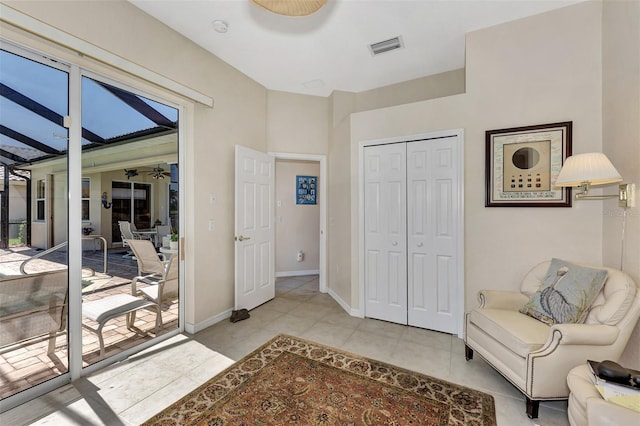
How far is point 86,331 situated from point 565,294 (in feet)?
11.8

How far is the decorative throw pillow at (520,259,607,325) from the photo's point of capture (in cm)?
186

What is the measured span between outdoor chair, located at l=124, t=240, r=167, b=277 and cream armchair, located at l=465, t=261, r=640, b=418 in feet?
9.82

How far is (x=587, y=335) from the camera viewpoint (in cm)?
162

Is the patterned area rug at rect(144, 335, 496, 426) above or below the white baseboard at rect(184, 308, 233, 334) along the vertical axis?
below

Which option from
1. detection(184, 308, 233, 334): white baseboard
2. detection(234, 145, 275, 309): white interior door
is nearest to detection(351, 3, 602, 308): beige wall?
detection(234, 145, 275, 309): white interior door

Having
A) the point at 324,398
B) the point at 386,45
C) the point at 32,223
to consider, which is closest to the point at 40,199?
the point at 32,223

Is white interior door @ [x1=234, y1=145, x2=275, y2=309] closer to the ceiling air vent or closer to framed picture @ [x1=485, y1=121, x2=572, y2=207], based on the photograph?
the ceiling air vent

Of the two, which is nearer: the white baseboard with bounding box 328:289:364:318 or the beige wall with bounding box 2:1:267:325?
the beige wall with bounding box 2:1:267:325

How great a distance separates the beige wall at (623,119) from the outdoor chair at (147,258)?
3.88 meters

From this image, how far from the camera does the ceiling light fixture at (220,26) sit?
255 centimetres

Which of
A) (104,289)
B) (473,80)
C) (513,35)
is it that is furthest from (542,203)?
(104,289)

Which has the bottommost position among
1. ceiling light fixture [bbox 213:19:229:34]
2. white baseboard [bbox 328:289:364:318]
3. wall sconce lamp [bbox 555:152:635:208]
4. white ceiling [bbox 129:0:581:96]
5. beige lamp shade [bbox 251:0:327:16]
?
white baseboard [bbox 328:289:364:318]

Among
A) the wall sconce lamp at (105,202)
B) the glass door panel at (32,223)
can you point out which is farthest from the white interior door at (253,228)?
the glass door panel at (32,223)

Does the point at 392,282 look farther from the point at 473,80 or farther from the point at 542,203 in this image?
the point at 473,80
